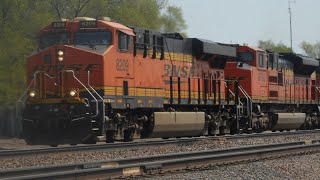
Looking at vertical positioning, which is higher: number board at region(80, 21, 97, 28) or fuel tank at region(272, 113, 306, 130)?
number board at region(80, 21, 97, 28)

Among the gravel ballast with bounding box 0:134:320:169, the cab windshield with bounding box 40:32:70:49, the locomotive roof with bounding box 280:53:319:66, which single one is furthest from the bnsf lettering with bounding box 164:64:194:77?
the locomotive roof with bounding box 280:53:319:66

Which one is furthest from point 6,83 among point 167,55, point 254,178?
point 254,178

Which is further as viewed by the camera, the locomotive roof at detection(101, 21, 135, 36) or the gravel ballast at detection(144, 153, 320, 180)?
the locomotive roof at detection(101, 21, 135, 36)

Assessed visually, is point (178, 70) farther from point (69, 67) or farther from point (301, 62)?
point (301, 62)

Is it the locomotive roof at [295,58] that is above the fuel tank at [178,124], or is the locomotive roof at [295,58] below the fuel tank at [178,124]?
above

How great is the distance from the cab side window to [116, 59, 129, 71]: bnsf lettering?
36cm

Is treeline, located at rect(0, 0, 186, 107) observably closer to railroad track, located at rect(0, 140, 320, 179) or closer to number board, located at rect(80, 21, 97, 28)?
number board, located at rect(80, 21, 97, 28)

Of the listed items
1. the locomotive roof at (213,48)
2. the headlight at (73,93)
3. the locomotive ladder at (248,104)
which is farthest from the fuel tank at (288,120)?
the headlight at (73,93)

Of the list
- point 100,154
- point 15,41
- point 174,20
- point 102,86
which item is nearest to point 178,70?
point 102,86

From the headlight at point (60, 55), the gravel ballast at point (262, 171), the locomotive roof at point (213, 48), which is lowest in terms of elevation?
the gravel ballast at point (262, 171)

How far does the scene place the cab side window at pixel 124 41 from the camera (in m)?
16.2

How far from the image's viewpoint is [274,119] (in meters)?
25.1

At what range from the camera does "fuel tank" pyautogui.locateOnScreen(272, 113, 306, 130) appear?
82.7ft

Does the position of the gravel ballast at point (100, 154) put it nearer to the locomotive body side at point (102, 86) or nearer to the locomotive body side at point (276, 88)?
the locomotive body side at point (102, 86)
